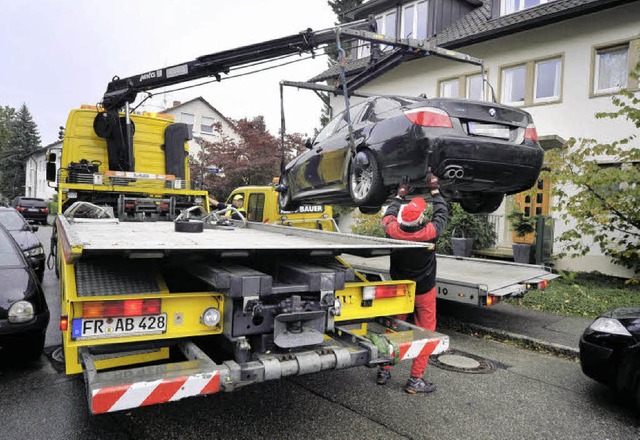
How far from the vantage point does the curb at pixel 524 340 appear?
17.6 feet

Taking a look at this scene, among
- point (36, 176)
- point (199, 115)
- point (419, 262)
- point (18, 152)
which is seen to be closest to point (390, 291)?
A: point (419, 262)

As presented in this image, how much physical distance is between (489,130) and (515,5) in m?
10.9

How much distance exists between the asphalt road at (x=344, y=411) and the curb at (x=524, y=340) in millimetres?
672

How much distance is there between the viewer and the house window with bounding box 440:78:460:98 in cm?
1491

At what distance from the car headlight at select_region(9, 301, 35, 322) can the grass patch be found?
6.68m

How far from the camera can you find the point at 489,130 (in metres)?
5.13

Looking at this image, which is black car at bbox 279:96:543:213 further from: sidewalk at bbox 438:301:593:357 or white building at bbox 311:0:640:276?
white building at bbox 311:0:640:276

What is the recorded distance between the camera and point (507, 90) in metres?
13.8

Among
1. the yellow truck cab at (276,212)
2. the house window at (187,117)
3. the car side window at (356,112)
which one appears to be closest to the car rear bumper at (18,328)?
the car side window at (356,112)

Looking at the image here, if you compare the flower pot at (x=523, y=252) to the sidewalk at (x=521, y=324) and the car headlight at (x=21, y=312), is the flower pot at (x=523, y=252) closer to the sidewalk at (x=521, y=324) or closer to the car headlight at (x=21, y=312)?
the sidewalk at (x=521, y=324)

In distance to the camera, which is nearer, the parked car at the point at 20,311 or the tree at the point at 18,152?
the parked car at the point at 20,311

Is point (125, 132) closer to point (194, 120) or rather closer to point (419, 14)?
point (419, 14)

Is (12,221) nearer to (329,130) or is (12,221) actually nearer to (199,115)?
(329,130)

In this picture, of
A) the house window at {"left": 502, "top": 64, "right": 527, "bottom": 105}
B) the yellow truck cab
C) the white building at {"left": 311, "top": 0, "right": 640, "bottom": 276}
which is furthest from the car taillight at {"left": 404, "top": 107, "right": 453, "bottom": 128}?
the house window at {"left": 502, "top": 64, "right": 527, "bottom": 105}
